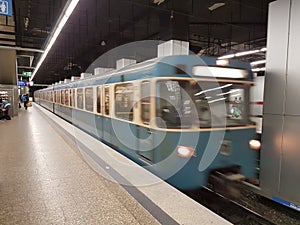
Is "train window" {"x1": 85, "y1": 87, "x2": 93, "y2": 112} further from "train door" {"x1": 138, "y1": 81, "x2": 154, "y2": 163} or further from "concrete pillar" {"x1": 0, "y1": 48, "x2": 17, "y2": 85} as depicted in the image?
"concrete pillar" {"x1": 0, "y1": 48, "x2": 17, "y2": 85}

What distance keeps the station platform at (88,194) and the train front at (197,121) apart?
26.0 inches

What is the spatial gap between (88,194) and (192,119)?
1749 mm

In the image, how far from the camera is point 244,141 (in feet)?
12.7

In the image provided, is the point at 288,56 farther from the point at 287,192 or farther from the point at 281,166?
the point at 287,192

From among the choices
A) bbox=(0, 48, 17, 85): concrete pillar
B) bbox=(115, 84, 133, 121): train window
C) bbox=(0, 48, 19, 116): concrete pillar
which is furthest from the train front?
bbox=(0, 48, 17, 85): concrete pillar

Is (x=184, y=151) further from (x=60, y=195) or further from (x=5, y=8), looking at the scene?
(x=5, y=8)

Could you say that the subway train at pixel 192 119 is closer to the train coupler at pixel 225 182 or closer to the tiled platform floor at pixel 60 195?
the train coupler at pixel 225 182

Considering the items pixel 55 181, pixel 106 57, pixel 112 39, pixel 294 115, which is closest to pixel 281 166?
pixel 294 115

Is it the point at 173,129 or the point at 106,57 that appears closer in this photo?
the point at 173,129

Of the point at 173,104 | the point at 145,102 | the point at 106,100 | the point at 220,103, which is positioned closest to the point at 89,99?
the point at 106,100

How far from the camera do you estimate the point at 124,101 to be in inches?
185

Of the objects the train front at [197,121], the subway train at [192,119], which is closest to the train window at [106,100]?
the subway train at [192,119]

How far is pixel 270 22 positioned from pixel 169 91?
1.72 meters

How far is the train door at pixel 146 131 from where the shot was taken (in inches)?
144
